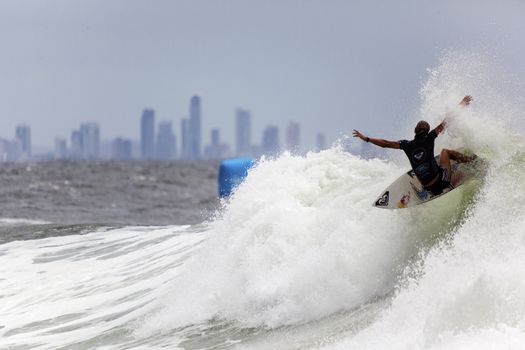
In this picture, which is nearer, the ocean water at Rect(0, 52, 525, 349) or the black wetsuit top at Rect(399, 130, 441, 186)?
the ocean water at Rect(0, 52, 525, 349)

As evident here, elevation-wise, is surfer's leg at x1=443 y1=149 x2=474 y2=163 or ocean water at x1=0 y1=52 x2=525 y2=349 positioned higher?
surfer's leg at x1=443 y1=149 x2=474 y2=163

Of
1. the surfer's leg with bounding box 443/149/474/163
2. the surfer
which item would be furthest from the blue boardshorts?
the surfer's leg with bounding box 443/149/474/163

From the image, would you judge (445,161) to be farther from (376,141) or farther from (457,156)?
(376,141)

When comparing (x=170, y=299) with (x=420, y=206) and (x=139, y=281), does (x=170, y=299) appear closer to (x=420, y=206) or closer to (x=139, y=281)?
(x=139, y=281)

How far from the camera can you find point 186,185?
198 feet

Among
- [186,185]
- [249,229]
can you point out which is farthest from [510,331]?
[186,185]

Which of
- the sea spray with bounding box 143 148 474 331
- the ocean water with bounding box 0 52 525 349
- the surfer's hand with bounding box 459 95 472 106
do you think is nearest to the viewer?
the ocean water with bounding box 0 52 525 349

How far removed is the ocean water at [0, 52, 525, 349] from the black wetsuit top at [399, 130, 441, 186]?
397 mm

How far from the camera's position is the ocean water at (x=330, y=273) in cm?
886

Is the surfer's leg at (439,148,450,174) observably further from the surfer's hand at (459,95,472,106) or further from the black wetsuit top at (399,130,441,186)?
the surfer's hand at (459,95,472,106)

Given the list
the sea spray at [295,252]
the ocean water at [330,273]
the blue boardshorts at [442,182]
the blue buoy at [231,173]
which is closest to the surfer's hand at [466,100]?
the ocean water at [330,273]

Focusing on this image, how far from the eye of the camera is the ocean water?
8859 mm

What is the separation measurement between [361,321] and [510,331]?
7.86ft

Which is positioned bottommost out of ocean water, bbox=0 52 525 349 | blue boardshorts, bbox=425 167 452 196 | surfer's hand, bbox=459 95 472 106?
ocean water, bbox=0 52 525 349
